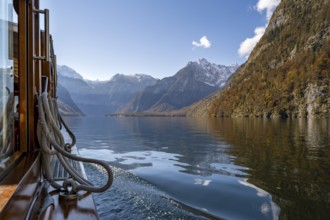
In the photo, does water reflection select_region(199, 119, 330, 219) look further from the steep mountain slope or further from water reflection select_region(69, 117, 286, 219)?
the steep mountain slope

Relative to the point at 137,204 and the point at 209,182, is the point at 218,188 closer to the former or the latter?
the point at 209,182

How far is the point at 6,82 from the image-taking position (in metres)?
2.69

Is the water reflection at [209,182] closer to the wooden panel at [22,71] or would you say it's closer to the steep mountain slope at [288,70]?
the wooden panel at [22,71]

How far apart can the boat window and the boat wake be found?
321 cm

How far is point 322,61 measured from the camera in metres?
93.8

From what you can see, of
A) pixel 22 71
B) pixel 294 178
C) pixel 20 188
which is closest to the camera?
pixel 20 188

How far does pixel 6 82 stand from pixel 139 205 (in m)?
4.41

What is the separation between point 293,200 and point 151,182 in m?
3.91

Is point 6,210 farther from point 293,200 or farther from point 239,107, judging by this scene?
point 239,107

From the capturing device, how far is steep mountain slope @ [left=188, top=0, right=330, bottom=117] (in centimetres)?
8743

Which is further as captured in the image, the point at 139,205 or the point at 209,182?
the point at 209,182

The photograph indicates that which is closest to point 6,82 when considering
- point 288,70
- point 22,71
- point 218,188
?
point 22,71

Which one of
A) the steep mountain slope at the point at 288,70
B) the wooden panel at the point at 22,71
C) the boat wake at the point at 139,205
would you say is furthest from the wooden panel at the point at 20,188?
the steep mountain slope at the point at 288,70

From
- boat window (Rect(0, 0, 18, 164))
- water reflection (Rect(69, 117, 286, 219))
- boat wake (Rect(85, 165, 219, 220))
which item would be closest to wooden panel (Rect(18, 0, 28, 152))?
boat window (Rect(0, 0, 18, 164))
